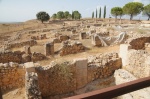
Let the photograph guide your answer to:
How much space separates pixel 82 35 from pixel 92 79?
17.1m

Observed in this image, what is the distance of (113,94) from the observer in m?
1.68

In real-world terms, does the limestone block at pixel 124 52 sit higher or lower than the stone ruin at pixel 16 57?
higher

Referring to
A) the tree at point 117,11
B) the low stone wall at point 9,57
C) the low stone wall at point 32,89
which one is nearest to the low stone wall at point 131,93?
the low stone wall at point 32,89

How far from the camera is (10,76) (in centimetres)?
983

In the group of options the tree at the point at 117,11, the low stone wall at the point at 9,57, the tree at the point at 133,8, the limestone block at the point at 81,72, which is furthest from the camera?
the tree at the point at 117,11

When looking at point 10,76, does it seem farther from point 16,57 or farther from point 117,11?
point 117,11

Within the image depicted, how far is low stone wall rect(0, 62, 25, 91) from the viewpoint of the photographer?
9703mm

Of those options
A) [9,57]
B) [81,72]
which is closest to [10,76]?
[81,72]

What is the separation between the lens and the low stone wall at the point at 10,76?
970 cm

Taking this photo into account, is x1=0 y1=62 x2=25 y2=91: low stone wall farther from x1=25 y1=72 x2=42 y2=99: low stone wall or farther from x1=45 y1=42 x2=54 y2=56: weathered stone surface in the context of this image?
x1=45 y1=42 x2=54 y2=56: weathered stone surface

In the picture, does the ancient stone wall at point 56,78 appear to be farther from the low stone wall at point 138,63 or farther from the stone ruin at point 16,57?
the stone ruin at point 16,57

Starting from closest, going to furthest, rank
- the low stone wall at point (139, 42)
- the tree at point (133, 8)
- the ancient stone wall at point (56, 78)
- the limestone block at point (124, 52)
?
the ancient stone wall at point (56, 78) → the limestone block at point (124, 52) → the low stone wall at point (139, 42) → the tree at point (133, 8)

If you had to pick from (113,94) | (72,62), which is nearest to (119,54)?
(72,62)

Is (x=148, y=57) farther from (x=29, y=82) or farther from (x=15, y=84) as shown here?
(x=15, y=84)
